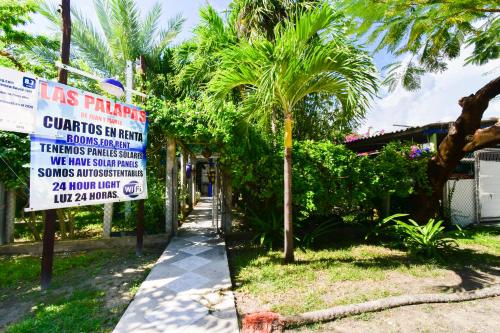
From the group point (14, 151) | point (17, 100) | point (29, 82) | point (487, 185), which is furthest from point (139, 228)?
point (487, 185)

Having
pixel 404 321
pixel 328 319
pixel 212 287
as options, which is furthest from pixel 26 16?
pixel 404 321

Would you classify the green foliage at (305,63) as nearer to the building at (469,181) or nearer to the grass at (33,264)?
the grass at (33,264)

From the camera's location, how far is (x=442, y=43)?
514 centimetres

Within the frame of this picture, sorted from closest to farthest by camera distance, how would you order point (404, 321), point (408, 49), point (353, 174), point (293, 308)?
1. point (404, 321)
2. point (293, 308)
3. point (408, 49)
4. point (353, 174)

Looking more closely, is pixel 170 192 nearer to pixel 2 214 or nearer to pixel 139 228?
pixel 139 228

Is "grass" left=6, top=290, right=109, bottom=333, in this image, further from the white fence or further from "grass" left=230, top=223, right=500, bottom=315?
the white fence

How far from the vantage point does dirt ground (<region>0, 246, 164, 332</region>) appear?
133 inches

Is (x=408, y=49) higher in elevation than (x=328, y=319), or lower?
higher

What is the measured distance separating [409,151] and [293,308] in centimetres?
542

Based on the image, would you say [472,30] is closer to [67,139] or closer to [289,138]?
[289,138]

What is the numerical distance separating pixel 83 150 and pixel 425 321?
521 centimetres

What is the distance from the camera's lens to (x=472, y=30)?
445 cm

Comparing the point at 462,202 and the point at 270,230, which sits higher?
the point at 462,202

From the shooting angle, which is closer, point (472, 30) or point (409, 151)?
point (472, 30)
